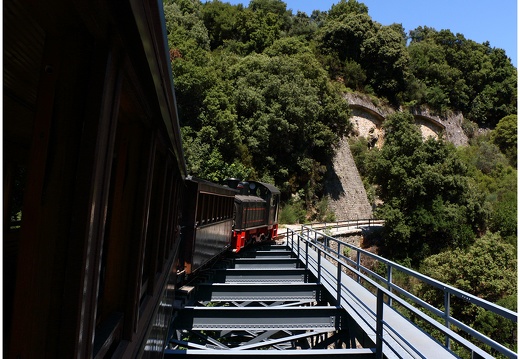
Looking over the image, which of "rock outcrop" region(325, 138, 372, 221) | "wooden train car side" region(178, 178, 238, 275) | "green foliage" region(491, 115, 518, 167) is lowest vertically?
"wooden train car side" region(178, 178, 238, 275)

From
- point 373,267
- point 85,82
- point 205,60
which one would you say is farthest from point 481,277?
point 85,82

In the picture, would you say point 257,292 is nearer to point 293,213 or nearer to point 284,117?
point 293,213

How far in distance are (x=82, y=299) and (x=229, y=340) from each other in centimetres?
1203

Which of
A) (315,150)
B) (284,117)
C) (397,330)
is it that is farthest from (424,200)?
(397,330)

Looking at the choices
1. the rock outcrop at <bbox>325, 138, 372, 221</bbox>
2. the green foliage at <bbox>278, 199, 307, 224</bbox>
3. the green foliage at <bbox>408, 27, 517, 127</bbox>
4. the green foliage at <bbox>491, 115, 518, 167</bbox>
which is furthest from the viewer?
the green foliage at <bbox>408, 27, 517, 127</bbox>

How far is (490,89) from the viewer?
2544 inches

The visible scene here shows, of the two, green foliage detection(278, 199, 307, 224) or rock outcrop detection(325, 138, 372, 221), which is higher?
rock outcrop detection(325, 138, 372, 221)

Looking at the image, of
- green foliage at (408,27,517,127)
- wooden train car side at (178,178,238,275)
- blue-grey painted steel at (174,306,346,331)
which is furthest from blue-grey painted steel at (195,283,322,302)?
green foliage at (408,27,517,127)

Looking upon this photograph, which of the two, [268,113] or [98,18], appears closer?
[98,18]

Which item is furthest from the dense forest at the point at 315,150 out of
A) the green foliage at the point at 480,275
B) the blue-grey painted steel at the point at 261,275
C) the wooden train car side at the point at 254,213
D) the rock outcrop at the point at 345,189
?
the blue-grey painted steel at the point at 261,275

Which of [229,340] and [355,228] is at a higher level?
[355,228]

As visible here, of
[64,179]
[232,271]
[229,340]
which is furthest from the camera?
[229,340]

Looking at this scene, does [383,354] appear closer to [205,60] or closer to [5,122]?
[5,122]

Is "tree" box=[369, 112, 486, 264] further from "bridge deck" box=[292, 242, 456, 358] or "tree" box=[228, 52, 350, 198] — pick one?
"bridge deck" box=[292, 242, 456, 358]
